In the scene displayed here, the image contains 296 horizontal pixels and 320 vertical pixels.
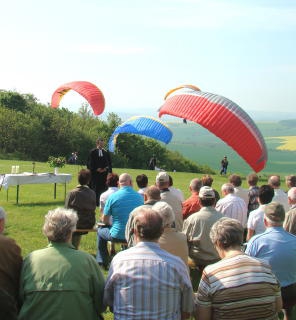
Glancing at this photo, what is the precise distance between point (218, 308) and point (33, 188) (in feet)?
45.7

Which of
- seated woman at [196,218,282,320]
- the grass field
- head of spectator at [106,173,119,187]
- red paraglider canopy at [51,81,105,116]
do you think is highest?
red paraglider canopy at [51,81,105,116]

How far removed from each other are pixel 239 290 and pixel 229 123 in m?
5.16

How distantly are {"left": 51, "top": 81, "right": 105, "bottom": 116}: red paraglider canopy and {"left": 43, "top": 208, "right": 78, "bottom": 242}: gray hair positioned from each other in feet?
→ 34.3

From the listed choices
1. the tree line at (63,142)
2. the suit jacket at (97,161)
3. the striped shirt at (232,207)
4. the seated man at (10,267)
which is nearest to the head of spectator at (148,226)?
the seated man at (10,267)

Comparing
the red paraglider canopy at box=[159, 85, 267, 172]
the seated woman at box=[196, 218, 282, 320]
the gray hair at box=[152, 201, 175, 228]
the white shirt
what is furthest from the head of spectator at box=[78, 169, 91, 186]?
the seated woman at box=[196, 218, 282, 320]

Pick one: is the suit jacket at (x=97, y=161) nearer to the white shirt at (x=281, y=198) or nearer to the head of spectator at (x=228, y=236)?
the white shirt at (x=281, y=198)

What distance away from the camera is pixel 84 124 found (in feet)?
180

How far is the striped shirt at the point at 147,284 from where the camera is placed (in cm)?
336

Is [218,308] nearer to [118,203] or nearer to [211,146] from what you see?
[118,203]

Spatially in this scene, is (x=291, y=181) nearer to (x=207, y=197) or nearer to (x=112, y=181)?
(x=207, y=197)

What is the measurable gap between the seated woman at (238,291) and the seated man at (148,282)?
0.48ft

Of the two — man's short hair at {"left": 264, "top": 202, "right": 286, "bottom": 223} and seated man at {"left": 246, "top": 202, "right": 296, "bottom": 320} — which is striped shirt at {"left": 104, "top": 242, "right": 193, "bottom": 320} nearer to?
seated man at {"left": 246, "top": 202, "right": 296, "bottom": 320}

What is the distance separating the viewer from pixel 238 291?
3.39 m

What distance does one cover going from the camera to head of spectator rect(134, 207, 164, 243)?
137 inches
